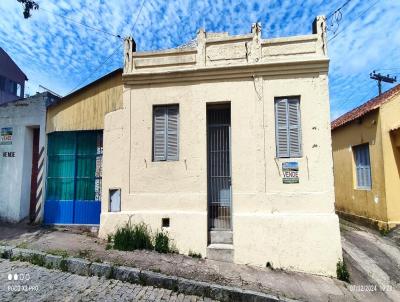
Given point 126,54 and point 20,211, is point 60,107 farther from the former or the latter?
point 20,211

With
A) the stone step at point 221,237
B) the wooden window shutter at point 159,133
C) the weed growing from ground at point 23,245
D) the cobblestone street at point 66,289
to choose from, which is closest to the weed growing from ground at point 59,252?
the cobblestone street at point 66,289

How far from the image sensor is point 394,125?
9.34 meters

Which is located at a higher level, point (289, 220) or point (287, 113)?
point (287, 113)

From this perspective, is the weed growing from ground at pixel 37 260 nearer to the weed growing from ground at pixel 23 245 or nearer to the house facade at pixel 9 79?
the weed growing from ground at pixel 23 245

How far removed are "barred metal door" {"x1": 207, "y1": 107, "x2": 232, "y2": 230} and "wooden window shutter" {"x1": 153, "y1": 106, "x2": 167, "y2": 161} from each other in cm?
121

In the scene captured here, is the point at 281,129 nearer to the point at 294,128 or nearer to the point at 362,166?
the point at 294,128

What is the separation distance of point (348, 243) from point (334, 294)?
3.22m

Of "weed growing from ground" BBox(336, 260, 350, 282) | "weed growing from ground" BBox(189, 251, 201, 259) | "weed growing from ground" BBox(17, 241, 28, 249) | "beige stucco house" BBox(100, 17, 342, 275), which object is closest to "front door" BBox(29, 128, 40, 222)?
"weed growing from ground" BBox(17, 241, 28, 249)

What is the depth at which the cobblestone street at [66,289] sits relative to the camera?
4.99 metres

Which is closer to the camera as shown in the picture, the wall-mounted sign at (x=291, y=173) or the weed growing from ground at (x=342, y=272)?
the weed growing from ground at (x=342, y=272)

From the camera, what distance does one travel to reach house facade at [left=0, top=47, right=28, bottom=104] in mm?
24109

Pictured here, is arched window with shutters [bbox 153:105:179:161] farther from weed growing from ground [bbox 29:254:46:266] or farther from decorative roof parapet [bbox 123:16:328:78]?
weed growing from ground [bbox 29:254:46:266]

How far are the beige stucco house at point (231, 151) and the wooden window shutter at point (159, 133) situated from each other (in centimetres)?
3

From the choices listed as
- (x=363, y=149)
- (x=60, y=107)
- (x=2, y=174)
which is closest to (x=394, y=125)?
(x=363, y=149)
